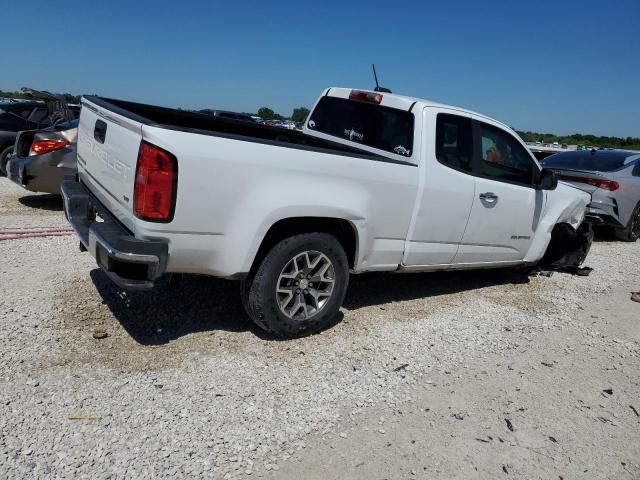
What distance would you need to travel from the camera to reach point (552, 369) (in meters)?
4.09

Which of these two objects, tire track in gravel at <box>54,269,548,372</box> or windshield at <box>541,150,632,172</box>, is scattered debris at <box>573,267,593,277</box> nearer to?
tire track in gravel at <box>54,269,548,372</box>

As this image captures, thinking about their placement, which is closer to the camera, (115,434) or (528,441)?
(115,434)

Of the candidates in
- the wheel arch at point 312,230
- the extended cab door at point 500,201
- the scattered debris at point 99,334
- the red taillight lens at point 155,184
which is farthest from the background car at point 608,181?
the scattered debris at point 99,334

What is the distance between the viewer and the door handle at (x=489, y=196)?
16.1 ft

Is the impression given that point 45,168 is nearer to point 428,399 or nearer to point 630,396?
point 428,399

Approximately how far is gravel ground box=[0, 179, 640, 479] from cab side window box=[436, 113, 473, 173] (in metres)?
1.45

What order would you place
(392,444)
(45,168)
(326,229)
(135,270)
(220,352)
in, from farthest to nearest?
(45,168), (326,229), (220,352), (135,270), (392,444)

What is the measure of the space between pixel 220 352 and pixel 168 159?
1.46m

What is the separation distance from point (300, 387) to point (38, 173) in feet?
19.0

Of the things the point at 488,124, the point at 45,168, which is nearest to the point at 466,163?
the point at 488,124

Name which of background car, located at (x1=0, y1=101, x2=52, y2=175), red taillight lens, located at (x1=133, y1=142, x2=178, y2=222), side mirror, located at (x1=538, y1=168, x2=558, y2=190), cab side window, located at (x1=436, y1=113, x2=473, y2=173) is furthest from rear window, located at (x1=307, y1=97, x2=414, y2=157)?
background car, located at (x1=0, y1=101, x2=52, y2=175)

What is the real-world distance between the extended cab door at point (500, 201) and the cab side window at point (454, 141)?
0.36ft

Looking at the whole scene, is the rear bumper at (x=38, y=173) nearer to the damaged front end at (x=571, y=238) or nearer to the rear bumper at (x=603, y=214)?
the damaged front end at (x=571, y=238)

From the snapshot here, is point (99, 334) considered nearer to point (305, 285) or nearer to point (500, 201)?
point (305, 285)
